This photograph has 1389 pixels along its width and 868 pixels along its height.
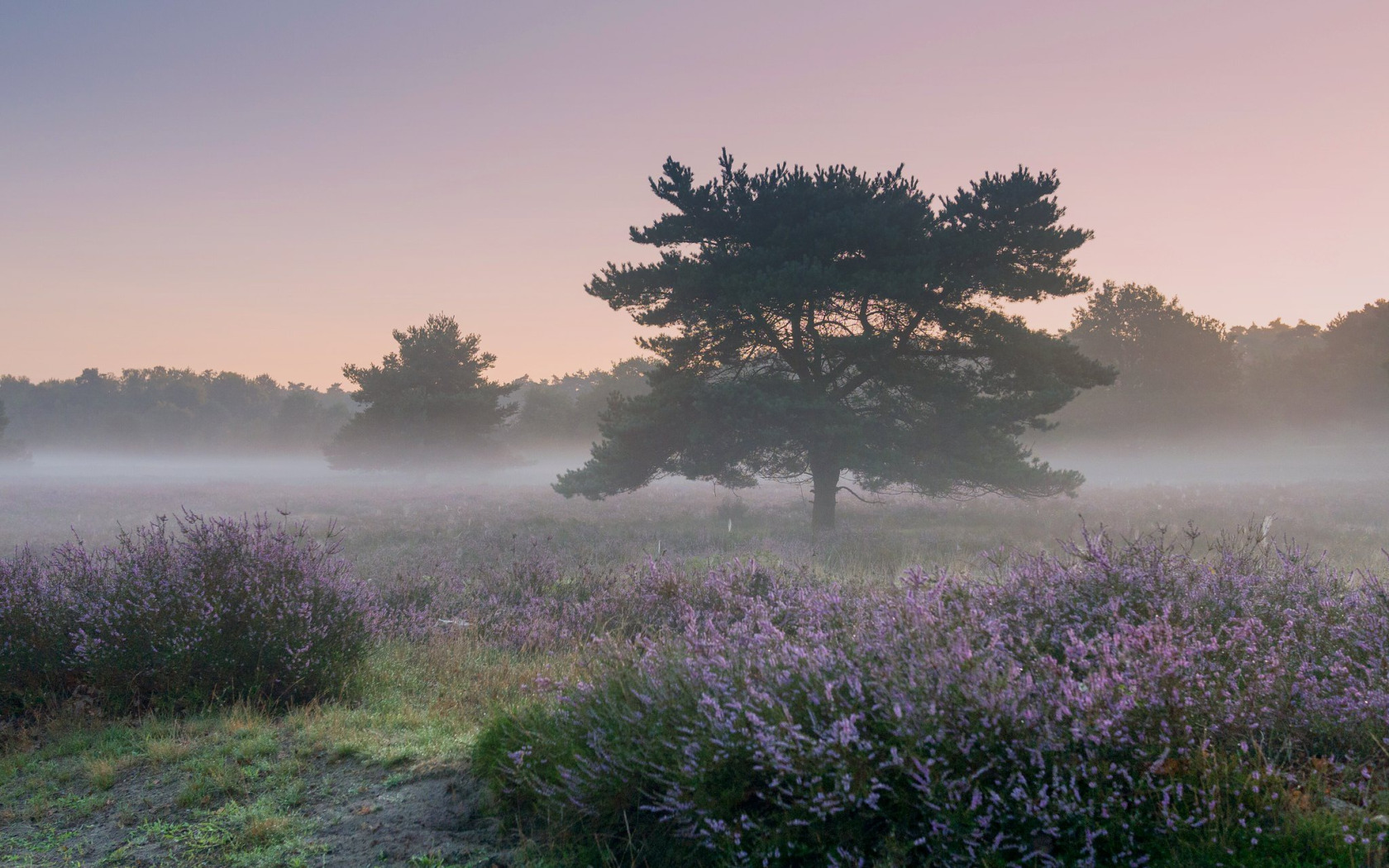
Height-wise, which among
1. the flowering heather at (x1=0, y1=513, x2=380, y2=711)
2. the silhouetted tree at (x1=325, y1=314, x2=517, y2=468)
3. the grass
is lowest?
the grass

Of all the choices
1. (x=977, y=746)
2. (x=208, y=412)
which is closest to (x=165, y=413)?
(x=208, y=412)

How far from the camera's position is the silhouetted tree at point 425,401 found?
3472 cm

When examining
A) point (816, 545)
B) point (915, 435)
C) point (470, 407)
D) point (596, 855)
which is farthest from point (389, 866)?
point (470, 407)

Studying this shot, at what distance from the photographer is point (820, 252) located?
15.8 metres

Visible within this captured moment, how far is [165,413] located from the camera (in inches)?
3029

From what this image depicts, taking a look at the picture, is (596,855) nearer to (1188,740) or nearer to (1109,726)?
(1109,726)

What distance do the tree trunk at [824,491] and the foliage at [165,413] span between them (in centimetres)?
5649

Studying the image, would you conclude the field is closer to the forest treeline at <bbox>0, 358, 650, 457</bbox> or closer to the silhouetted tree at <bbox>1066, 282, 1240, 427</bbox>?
the silhouetted tree at <bbox>1066, 282, 1240, 427</bbox>

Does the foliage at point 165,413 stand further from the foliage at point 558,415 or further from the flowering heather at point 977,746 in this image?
the flowering heather at point 977,746

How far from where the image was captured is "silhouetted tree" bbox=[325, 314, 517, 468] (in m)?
34.7

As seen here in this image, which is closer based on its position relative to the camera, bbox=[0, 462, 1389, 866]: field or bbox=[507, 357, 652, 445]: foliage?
bbox=[0, 462, 1389, 866]: field

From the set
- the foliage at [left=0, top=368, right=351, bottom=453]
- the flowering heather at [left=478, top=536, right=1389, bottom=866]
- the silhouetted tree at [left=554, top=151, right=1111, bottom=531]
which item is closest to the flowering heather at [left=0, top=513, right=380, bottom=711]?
the flowering heather at [left=478, top=536, right=1389, bottom=866]

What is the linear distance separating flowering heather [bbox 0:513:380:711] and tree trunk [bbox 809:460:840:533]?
40.0 feet

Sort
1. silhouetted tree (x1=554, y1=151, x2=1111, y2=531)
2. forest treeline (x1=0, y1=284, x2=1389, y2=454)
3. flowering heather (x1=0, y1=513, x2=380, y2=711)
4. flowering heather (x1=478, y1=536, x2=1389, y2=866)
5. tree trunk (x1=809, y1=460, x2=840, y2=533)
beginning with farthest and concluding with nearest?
1. forest treeline (x1=0, y1=284, x2=1389, y2=454)
2. tree trunk (x1=809, y1=460, x2=840, y2=533)
3. silhouetted tree (x1=554, y1=151, x2=1111, y2=531)
4. flowering heather (x1=0, y1=513, x2=380, y2=711)
5. flowering heather (x1=478, y1=536, x2=1389, y2=866)
